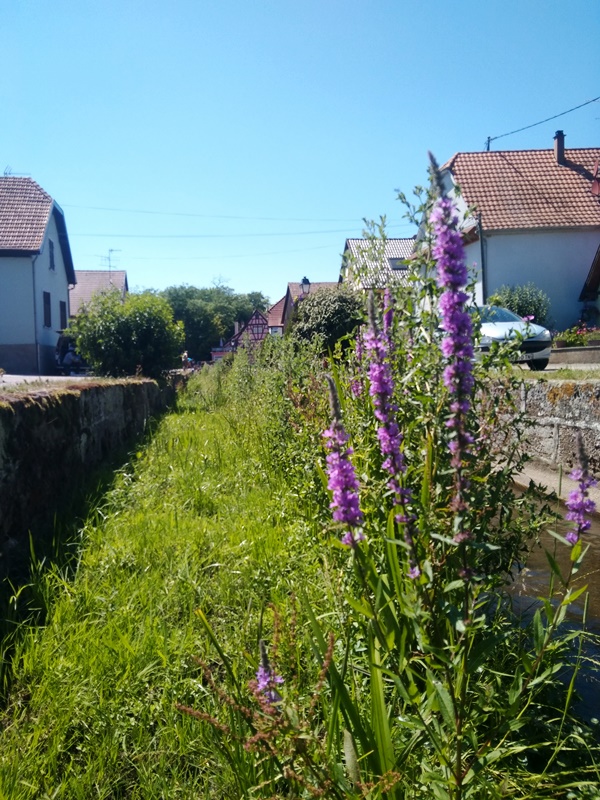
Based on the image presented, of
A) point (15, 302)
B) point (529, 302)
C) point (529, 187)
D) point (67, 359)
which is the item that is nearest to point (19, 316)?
point (15, 302)

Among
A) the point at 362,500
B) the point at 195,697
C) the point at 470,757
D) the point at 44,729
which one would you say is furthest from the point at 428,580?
the point at 44,729

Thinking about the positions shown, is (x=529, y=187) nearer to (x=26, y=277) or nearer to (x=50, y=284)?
(x=26, y=277)

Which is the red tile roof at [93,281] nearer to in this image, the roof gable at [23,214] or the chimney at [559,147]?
the roof gable at [23,214]

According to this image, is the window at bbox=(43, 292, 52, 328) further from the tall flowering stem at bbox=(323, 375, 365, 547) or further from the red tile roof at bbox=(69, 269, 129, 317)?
the tall flowering stem at bbox=(323, 375, 365, 547)

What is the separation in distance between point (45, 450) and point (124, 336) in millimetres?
9624

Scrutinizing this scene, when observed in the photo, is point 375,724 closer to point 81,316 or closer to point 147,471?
point 147,471

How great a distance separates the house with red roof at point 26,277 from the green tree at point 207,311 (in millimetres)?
32284

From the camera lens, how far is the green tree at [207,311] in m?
70.7

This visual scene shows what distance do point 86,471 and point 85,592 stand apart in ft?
8.87

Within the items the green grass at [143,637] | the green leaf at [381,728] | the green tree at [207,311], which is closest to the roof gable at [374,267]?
the green grass at [143,637]

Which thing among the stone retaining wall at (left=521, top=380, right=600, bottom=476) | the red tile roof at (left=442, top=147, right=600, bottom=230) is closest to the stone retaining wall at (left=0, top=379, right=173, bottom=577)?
the stone retaining wall at (left=521, top=380, right=600, bottom=476)

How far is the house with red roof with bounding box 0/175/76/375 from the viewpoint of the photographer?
26553 millimetres

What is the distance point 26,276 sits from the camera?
87.9ft

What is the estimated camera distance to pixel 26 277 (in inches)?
1054
